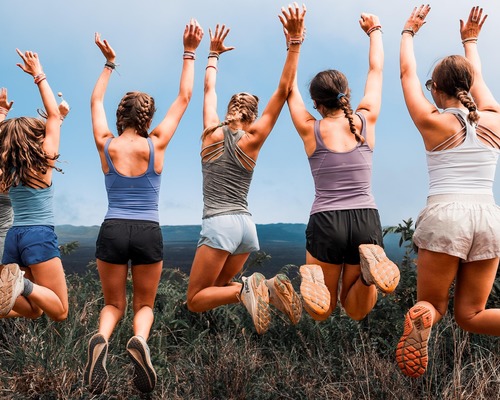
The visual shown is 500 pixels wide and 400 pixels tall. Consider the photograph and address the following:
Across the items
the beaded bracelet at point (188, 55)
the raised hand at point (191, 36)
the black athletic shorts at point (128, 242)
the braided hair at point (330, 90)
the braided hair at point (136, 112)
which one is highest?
the raised hand at point (191, 36)

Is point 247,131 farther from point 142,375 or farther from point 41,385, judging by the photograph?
point 41,385

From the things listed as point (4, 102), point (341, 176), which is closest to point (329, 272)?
point (341, 176)

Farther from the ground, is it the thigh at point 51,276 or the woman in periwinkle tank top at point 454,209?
the woman in periwinkle tank top at point 454,209

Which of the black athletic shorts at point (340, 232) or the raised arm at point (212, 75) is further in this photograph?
the raised arm at point (212, 75)

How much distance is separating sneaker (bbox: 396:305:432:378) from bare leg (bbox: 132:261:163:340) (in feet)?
7.72

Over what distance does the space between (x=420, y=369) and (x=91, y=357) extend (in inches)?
114

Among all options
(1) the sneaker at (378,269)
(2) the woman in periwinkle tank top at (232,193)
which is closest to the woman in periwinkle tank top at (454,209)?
(1) the sneaker at (378,269)

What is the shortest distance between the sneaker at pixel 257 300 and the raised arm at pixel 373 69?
1.76 meters

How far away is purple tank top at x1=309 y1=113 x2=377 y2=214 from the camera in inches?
208

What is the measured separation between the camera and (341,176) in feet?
17.3

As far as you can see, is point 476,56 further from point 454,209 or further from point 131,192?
point 131,192

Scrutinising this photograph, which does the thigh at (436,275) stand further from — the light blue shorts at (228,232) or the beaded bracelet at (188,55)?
the beaded bracelet at (188,55)

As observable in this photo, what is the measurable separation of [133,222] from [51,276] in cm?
123

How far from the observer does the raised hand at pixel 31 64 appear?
22.1 ft
